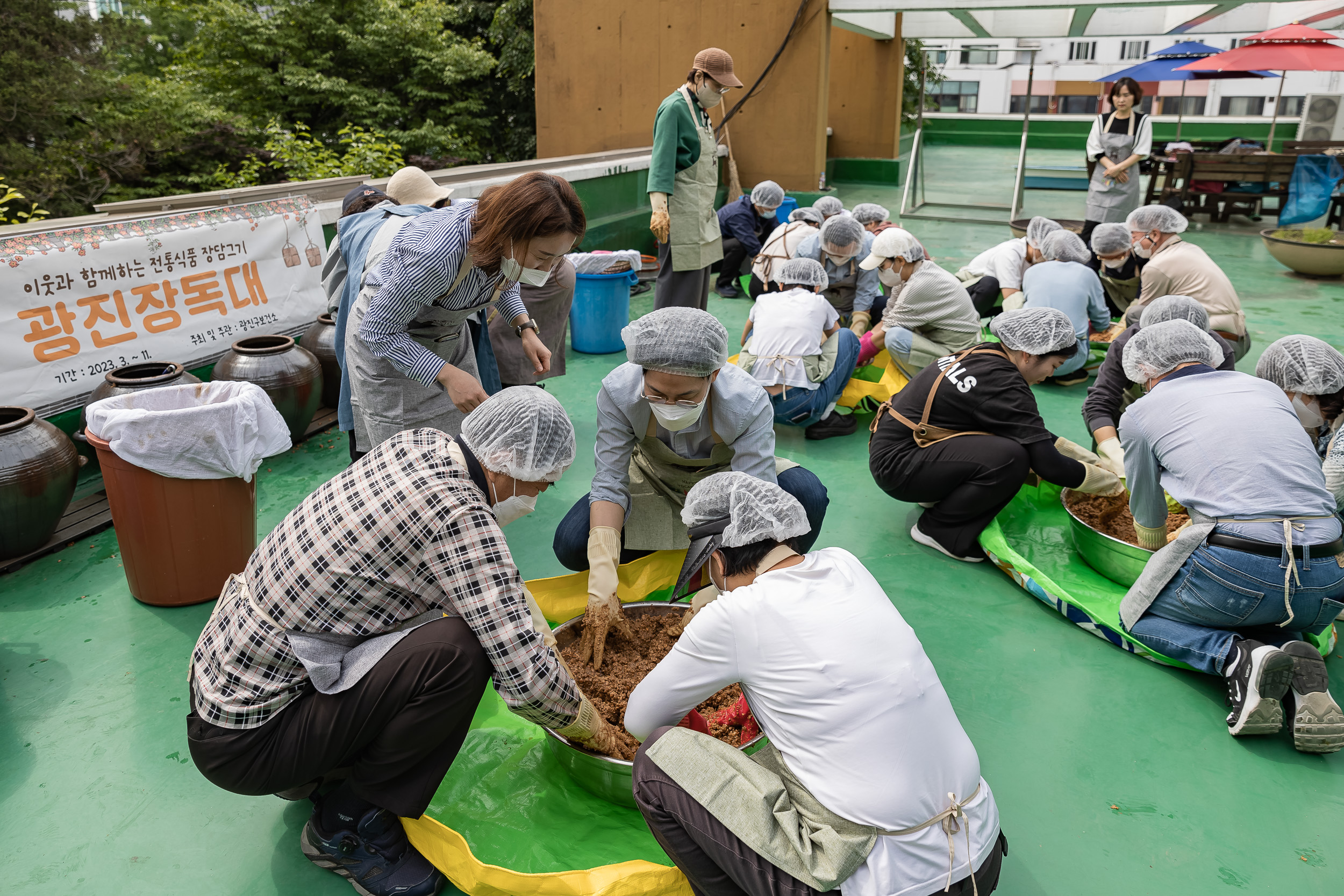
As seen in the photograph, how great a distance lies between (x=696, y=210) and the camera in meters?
4.83

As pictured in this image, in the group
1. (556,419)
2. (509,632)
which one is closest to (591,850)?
(509,632)

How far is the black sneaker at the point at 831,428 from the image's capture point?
4.60 metres

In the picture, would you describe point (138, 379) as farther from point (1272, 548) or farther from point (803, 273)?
point (1272, 548)

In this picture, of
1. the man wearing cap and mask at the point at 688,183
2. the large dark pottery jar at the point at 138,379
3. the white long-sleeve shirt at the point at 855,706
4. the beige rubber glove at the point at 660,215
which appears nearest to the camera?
the white long-sleeve shirt at the point at 855,706

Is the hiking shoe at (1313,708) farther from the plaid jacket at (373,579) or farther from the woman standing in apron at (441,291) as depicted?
the woman standing in apron at (441,291)

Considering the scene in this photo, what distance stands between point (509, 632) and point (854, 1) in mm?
8781

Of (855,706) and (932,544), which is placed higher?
(855,706)

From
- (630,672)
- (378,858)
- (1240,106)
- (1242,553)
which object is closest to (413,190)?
(630,672)

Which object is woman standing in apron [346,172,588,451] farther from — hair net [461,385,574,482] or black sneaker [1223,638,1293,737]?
black sneaker [1223,638,1293,737]

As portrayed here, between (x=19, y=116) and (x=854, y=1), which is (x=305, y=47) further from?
(x=854, y=1)

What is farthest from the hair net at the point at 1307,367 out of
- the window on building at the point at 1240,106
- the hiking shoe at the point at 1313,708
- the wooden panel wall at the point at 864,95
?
the window on building at the point at 1240,106

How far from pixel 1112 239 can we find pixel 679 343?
4.07 metres

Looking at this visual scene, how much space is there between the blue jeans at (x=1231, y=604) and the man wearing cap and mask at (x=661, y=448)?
1093 mm

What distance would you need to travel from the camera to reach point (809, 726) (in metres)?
1.58
